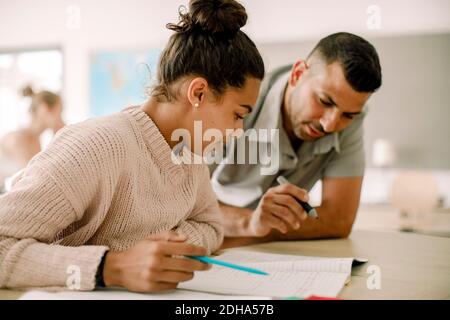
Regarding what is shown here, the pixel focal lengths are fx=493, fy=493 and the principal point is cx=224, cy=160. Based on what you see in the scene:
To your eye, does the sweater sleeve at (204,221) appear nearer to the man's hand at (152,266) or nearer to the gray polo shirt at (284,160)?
the man's hand at (152,266)

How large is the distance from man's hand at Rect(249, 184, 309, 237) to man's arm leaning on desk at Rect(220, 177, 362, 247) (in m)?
0.10

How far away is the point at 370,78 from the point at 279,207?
1.21 feet

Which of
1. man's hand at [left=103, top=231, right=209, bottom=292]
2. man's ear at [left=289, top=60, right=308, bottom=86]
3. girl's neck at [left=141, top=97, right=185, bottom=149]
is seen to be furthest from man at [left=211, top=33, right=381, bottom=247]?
man's hand at [left=103, top=231, right=209, bottom=292]

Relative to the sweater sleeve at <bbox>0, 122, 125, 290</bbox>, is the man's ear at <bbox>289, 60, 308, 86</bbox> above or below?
above

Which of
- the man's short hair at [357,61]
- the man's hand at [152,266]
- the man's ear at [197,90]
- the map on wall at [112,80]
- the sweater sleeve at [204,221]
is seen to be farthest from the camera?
the map on wall at [112,80]

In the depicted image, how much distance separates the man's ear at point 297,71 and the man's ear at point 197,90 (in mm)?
530

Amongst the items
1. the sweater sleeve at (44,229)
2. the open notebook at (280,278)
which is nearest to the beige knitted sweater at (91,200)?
the sweater sleeve at (44,229)

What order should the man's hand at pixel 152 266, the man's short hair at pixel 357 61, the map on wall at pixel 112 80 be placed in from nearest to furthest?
1. the man's hand at pixel 152 266
2. the man's short hair at pixel 357 61
3. the map on wall at pixel 112 80

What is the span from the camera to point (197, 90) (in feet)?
2.72

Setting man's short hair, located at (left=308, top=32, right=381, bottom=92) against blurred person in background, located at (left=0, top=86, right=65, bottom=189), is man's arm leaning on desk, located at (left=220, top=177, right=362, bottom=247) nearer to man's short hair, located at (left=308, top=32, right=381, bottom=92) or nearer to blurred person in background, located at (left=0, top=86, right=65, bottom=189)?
man's short hair, located at (left=308, top=32, right=381, bottom=92)

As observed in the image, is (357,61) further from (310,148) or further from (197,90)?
(197,90)

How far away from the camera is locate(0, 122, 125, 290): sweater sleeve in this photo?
0.65m

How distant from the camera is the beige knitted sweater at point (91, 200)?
0.65m

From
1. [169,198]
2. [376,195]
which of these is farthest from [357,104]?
[376,195]
